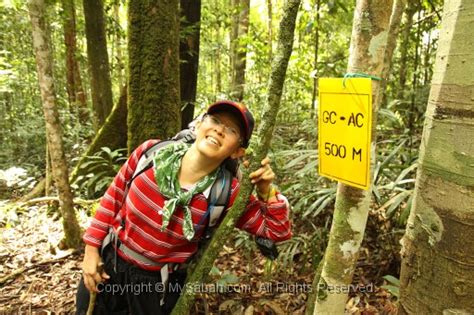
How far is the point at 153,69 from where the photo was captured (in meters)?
3.45

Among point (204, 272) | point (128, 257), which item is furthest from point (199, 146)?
point (128, 257)

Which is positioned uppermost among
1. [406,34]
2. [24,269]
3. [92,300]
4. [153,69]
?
[406,34]

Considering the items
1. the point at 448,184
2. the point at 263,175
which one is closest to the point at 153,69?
the point at 263,175

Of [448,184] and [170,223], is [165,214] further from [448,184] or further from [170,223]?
[448,184]

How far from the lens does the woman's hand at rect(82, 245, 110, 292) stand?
6.68 ft

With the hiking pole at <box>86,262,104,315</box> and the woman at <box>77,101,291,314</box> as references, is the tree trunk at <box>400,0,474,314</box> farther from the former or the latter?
the hiking pole at <box>86,262,104,315</box>

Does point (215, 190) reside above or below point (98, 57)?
below

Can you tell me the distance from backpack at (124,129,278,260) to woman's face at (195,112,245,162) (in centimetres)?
11

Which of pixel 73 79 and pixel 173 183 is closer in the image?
pixel 173 183

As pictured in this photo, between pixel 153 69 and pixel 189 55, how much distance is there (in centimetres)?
178

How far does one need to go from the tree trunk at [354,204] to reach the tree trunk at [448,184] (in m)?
0.31

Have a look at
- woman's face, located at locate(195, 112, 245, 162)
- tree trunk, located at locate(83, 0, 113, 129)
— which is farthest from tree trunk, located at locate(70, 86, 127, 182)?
woman's face, located at locate(195, 112, 245, 162)

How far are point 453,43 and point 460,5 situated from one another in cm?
9

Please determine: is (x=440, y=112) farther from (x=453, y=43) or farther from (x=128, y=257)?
(x=128, y=257)
